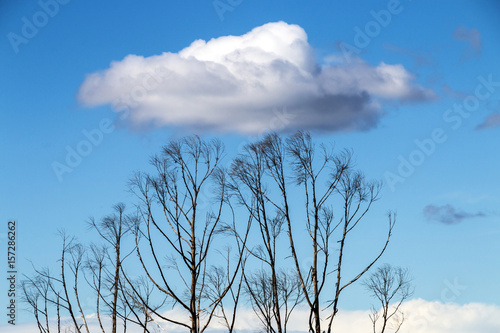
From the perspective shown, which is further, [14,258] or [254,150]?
[14,258]

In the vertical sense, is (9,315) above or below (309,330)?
above

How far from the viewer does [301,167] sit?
1781cm

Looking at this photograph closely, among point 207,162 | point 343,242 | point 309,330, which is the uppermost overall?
point 207,162

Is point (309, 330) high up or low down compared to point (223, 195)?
down

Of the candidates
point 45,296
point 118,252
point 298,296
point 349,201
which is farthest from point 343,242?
point 45,296

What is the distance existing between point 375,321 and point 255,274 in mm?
11264

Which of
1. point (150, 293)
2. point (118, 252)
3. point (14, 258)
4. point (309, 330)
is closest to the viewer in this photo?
point (309, 330)

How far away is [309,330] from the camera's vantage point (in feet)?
55.2

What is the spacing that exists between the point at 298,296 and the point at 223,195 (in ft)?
56.1

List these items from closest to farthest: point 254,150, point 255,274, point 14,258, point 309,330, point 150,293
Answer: point 309,330 < point 254,150 < point 14,258 < point 150,293 < point 255,274

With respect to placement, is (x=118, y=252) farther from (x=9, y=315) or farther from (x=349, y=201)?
(x=349, y=201)

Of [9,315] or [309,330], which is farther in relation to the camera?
[9,315]

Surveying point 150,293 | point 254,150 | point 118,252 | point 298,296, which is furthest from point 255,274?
point 254,150

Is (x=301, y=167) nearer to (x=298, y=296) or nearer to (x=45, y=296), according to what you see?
(x=298, y=296)
